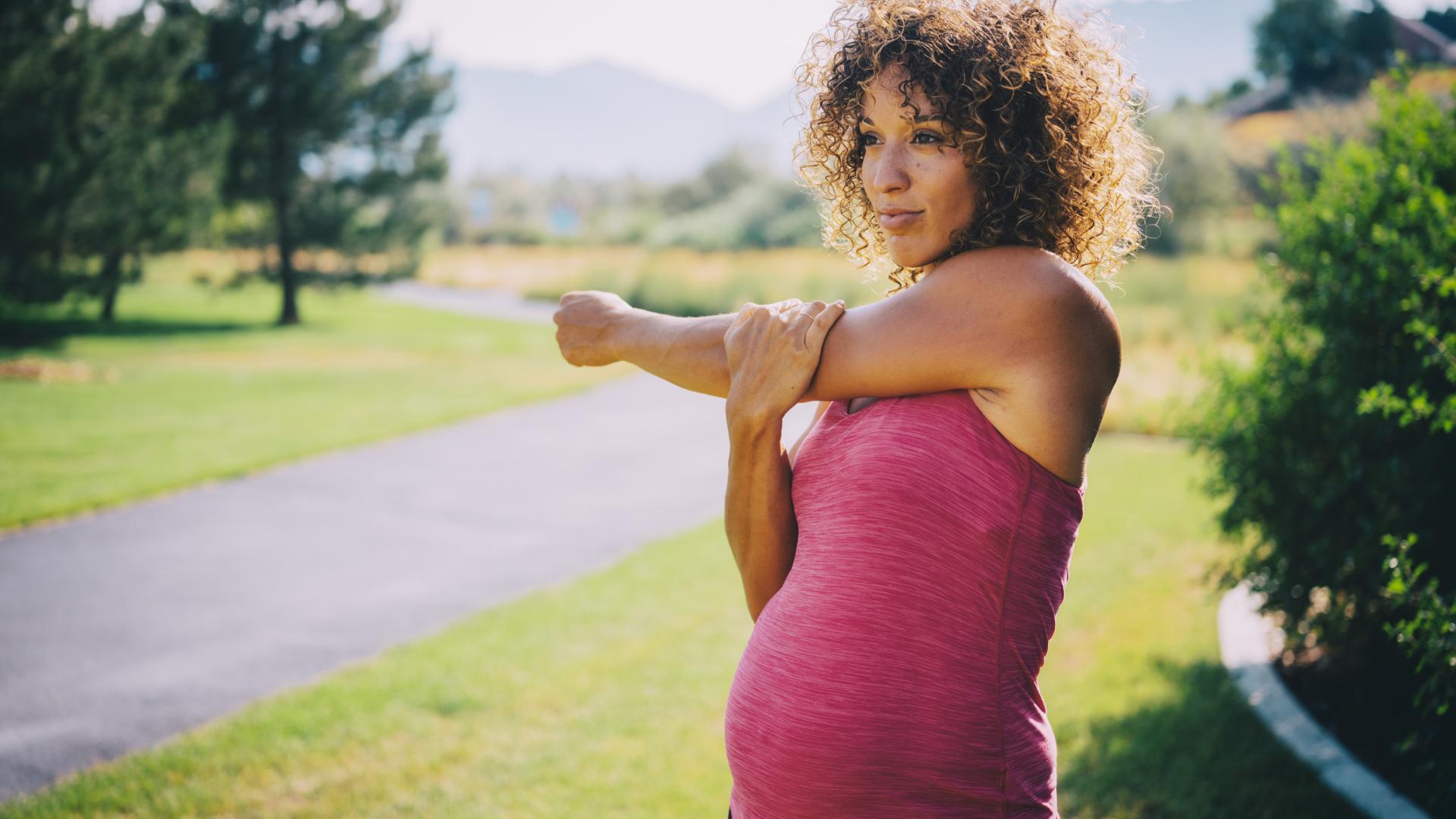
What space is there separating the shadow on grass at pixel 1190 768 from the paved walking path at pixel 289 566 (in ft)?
12.3

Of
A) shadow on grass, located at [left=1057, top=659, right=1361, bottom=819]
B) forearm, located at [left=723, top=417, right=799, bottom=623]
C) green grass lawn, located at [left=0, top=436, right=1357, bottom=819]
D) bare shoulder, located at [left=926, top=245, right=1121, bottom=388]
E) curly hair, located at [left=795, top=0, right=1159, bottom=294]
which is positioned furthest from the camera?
green grass lawn, located at [left=0, top=436, right=1357, bottom=819]

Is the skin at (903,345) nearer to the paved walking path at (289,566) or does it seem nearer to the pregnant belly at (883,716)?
the pregnant belly at (883,716)

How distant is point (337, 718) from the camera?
4648 millimetres

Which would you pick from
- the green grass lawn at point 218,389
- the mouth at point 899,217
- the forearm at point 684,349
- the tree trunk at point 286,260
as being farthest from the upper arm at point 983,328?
the tree trunk at point 286,260

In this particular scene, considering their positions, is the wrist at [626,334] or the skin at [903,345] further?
the wrist at [626,334]

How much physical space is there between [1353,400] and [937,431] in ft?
10.9

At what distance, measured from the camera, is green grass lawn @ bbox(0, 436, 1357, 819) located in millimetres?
3891

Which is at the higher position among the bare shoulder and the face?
the face

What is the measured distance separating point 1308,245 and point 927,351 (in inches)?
153

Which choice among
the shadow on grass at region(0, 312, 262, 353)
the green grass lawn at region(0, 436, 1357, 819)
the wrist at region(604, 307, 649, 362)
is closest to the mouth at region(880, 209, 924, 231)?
the wrist at region(604, 307, 649, 362)

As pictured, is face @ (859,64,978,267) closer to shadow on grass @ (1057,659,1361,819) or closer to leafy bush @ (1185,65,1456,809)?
leafy bush @ (1185,65,1456,809)

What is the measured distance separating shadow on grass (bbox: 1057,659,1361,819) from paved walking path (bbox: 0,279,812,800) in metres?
3.75

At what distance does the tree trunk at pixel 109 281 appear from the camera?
1789 cm

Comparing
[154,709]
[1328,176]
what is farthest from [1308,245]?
[154,709]
